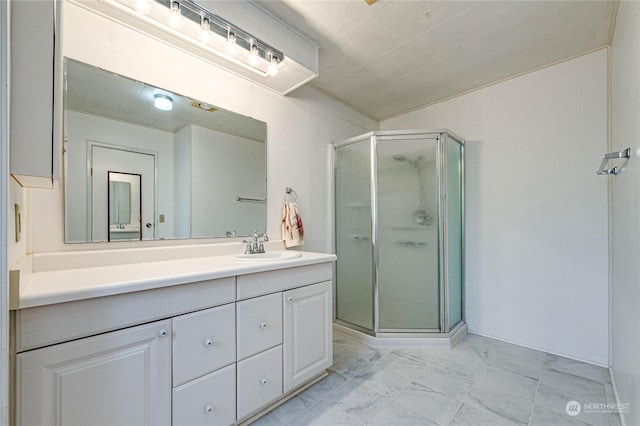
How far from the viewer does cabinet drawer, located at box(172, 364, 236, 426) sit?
1.04 metres

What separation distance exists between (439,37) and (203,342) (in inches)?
89.9

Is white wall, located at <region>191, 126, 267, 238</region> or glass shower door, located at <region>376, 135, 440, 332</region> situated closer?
white wall, located at <region>191, 126, 267, 238</region>

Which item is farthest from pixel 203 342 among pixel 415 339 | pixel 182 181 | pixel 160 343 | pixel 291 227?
pixel 415 339

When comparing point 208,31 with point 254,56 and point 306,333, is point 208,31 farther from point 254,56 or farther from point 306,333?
point 306,333

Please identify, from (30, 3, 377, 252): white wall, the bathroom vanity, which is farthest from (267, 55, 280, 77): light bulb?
the bathroom vanity

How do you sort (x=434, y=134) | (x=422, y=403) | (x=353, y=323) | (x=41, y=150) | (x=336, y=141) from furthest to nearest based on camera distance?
(x=336, y=141), (x=353, y=323), (x=434, y=134), (x=422, y=403), (x=41, y=150)

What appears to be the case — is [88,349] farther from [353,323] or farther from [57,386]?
[353,323]

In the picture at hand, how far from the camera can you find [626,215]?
128cm

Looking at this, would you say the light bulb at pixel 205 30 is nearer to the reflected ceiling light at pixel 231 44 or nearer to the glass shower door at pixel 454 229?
the reflected ceiling light at pixel 231 44

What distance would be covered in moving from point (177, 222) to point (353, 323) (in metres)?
1.78

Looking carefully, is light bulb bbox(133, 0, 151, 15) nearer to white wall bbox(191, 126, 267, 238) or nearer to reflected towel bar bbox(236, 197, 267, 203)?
white wall bbox(191, 126, 267, 238)

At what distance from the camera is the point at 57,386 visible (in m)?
0.80

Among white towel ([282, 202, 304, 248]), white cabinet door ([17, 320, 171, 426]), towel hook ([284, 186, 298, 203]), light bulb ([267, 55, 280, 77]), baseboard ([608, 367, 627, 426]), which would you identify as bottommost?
baseboard ([608, 367, 627, 426])

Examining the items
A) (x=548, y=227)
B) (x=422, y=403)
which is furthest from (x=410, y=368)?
(x=548, y=227)
